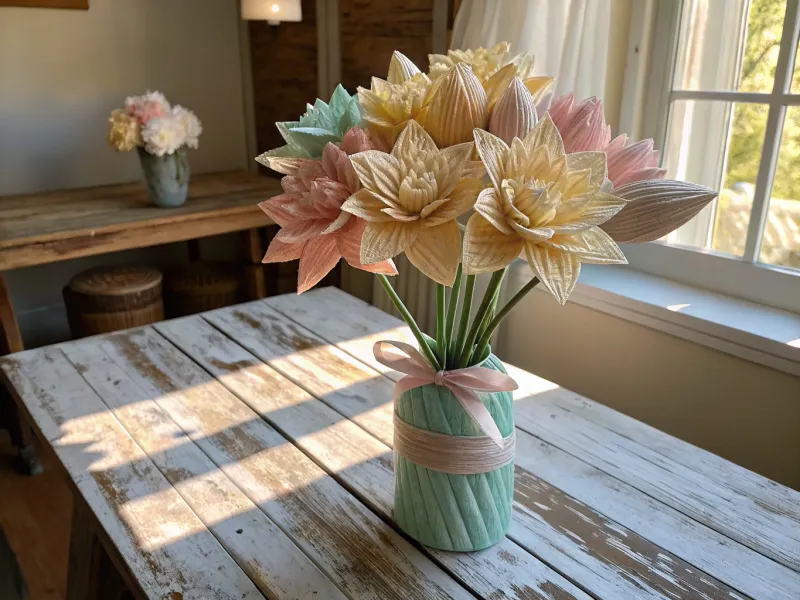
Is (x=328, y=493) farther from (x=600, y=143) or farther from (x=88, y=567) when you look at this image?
(x=600, y=143)

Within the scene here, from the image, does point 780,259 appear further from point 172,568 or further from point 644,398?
point 172,568

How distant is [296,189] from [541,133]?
0.92 feet

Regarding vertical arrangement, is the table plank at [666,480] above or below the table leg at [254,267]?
above

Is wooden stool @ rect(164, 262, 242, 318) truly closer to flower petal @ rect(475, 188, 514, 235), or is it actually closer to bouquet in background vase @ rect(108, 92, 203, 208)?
bouquet in background vase @ rect(108, 92, 203, 208)

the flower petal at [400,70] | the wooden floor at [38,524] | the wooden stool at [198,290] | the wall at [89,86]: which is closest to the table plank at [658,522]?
the flower petal at [400,70]

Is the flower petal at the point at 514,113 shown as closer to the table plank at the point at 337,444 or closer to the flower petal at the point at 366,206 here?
the flower petal at the point at 366,206

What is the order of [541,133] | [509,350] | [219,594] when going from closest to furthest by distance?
[541,133] → [219,594] → [509,350]

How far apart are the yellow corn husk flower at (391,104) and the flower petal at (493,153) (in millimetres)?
124

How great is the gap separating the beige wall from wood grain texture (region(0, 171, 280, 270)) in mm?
1085

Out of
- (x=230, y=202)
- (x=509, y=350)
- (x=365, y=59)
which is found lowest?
(x=509, y=350)

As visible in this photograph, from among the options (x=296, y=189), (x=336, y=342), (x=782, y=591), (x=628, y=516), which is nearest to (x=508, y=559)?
(x=628, y=516)

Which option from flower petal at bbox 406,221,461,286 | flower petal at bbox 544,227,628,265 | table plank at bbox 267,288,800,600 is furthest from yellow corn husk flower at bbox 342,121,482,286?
table plank at bbox 267,288,800,600

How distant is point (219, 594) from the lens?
0.86 metres

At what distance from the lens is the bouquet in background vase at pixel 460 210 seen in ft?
2.28
